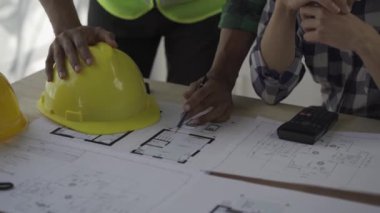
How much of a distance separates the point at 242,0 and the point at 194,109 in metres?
0.27

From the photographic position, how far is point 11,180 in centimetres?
79

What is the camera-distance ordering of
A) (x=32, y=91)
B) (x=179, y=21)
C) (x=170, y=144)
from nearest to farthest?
1. (x=170, y=144)
2. (x=32, y=91)
3. (x=179, y=21)

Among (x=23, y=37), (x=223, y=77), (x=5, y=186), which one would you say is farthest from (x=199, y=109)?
(x=23, y=37)

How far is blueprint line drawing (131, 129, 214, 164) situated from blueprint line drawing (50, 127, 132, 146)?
50 mm

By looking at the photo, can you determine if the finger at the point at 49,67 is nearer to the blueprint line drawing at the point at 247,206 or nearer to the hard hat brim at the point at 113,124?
the hard hat brim at the point at 113,124

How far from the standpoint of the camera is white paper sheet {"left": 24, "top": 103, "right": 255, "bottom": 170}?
0.85 meters

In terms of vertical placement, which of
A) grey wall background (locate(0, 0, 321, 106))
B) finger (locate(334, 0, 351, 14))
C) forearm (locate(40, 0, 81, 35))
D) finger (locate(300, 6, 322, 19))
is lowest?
grey wall background (locate(0, 0, 321, 106))

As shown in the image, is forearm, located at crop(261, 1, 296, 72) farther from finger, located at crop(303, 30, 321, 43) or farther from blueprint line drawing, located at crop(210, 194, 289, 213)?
blueprint line drawing, located at crop(210, 194, 289, 213)

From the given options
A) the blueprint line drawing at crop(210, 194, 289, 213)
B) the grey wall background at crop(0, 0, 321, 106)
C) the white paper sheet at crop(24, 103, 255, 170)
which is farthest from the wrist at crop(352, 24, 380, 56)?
the grey wall background at crop(0, 0, 321, 106)

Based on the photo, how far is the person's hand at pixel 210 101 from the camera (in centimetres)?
98

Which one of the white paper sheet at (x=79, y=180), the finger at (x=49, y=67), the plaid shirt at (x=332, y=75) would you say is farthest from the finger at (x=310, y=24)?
the finger at (x=49, y=67)

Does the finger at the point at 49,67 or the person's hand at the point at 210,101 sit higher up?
the finger at the point at 49,67

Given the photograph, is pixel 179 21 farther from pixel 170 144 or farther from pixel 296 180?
pixel 296 180

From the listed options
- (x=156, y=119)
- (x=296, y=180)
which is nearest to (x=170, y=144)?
(x=156, y=119)
